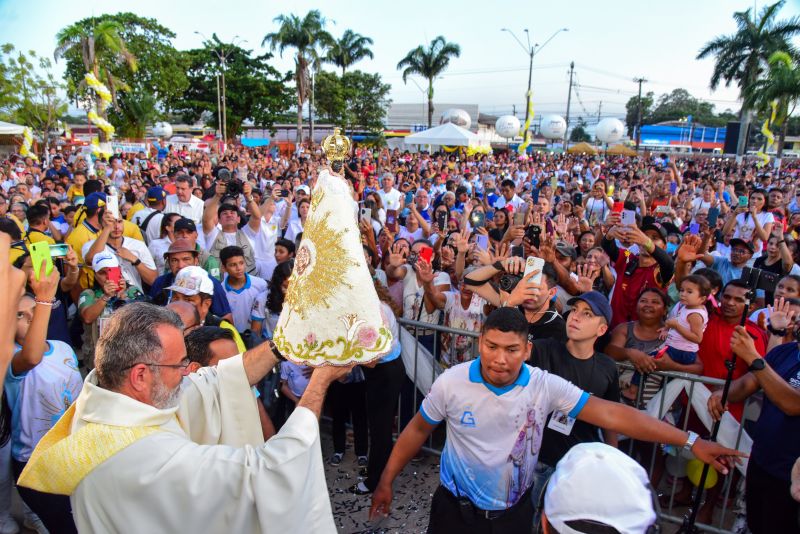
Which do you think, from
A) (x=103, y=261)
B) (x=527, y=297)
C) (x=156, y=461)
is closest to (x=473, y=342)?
(x=527, y=297)

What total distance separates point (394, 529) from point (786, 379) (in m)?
2.67

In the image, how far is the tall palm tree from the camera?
3956 cm

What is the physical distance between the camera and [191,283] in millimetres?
3904

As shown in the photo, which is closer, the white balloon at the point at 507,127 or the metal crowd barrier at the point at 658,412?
the metal crowd barrier at the point at 658,412

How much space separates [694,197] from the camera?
12.4 m

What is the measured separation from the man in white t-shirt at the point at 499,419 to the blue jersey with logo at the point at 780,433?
68cm

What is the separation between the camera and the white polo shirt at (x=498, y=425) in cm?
256

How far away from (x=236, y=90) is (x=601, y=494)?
52532 millimetres

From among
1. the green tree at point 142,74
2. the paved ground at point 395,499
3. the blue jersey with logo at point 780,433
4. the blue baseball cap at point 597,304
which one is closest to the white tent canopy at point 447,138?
the paved ground at point 395,499

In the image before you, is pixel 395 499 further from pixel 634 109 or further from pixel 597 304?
pixel 634 109

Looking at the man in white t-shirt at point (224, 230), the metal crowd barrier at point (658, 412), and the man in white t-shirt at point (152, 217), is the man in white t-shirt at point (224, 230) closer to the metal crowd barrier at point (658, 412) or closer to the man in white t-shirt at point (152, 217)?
the man in white t-shirt at point (152, 217)

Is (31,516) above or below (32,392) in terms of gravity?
below

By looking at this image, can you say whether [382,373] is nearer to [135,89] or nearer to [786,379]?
[786,379]

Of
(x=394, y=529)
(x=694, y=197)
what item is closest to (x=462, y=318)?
(x=394, y=529)
